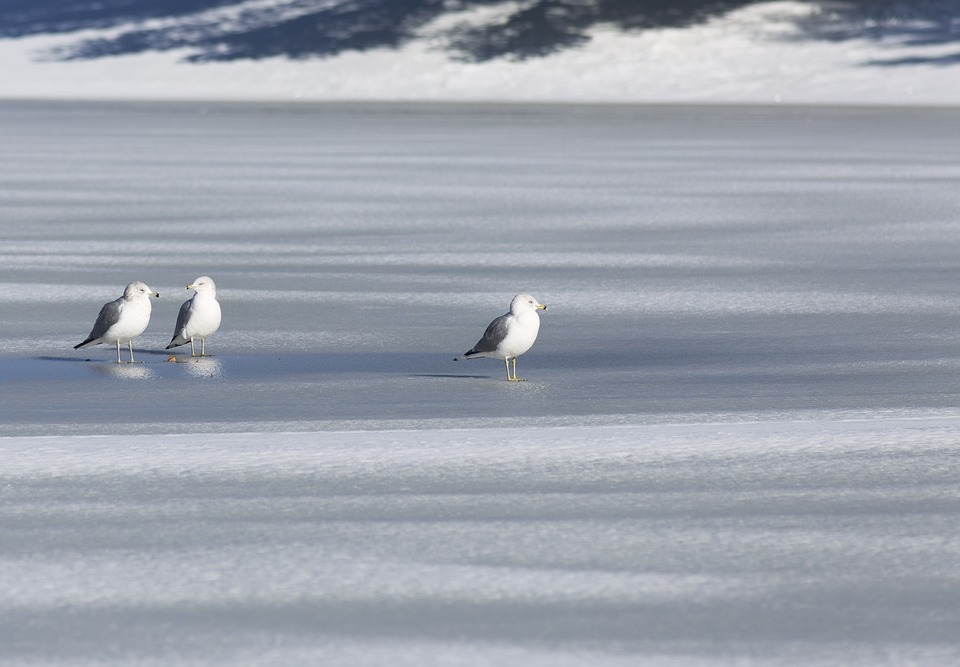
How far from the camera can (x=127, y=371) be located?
784cm

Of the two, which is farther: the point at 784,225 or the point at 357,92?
the point at 357,92

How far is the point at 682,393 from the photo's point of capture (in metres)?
7.18

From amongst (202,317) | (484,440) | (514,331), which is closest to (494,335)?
(514,331)

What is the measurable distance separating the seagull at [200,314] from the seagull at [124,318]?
0.19m

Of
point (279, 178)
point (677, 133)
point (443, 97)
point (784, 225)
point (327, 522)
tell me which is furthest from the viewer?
point (443, 97)

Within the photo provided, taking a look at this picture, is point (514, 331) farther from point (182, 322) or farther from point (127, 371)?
point (127, 371)

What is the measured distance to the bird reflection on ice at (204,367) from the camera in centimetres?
770

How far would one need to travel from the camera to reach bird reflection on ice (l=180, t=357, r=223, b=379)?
770 centimetres

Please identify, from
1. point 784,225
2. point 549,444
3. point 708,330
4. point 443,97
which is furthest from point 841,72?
point 549,444

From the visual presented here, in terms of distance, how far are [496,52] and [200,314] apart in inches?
1597

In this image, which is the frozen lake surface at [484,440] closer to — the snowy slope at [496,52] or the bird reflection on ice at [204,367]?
the bird reflection on ice at [204,367]

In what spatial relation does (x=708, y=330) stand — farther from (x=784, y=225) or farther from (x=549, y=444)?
(x=784, y=225)

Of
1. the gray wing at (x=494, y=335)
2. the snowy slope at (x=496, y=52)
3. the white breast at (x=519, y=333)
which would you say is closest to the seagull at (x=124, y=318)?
the gray wing at (x=494, y=335)

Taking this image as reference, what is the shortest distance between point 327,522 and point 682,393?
2.60 metres
